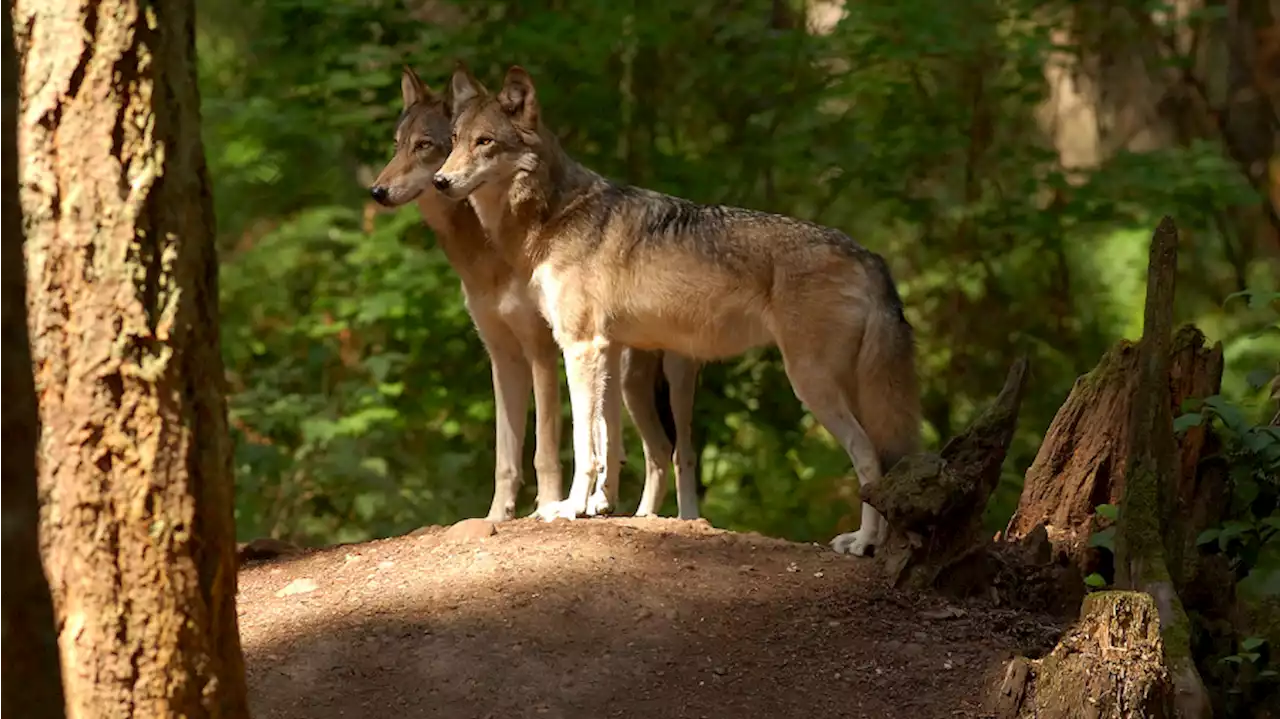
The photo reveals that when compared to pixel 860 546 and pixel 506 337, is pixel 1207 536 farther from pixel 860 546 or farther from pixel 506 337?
pixel 506 337

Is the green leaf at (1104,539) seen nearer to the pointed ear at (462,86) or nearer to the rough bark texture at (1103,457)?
the rough bark texture at (1103,457)

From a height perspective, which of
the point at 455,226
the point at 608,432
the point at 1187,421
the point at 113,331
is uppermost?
the point at 455,226

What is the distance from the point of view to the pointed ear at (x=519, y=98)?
8039 millimetres

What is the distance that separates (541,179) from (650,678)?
337 centimetres

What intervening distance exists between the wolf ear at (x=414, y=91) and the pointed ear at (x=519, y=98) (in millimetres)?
604

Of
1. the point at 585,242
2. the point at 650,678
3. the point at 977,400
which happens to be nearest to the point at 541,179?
the point at 585,242

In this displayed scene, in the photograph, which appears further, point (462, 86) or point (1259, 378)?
point (462, 86)

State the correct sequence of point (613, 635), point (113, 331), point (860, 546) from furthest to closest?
point (860, 546), point (613, 635), point (113, 331)

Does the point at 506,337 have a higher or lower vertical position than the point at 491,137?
lower

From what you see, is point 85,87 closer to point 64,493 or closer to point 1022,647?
point 64,493

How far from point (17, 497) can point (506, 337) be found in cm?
583

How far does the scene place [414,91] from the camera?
8523 millimetres

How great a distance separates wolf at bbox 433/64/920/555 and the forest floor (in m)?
0.92

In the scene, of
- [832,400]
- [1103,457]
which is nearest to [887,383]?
[832,400]
